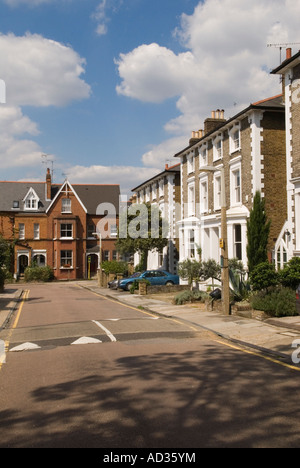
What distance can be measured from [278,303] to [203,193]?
53.0 feet

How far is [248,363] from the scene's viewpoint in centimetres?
939

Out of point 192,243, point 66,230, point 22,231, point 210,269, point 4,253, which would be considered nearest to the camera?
point 210,269

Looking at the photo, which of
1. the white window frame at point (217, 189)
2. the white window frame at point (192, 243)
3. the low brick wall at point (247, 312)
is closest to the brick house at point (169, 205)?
the white window frame at point (192, 243)

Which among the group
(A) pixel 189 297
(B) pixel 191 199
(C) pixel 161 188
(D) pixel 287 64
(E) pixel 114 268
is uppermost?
(D) pixel 287 64

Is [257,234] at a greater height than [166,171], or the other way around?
[166,171]

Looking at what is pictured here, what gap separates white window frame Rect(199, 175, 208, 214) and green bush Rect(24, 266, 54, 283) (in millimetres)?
29368

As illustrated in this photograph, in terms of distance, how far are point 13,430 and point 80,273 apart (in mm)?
53520

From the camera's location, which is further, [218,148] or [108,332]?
[218,148]

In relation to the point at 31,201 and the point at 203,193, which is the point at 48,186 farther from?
the point at 203,193

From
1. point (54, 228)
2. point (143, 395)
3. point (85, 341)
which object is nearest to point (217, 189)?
point (85, 341)

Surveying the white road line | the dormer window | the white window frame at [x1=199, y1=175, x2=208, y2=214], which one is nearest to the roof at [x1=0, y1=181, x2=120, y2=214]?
the dormer window

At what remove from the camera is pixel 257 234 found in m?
22.2

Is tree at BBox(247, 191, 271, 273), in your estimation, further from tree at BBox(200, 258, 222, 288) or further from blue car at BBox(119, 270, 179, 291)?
blue car at BBox(119, 270, 179, 291)
